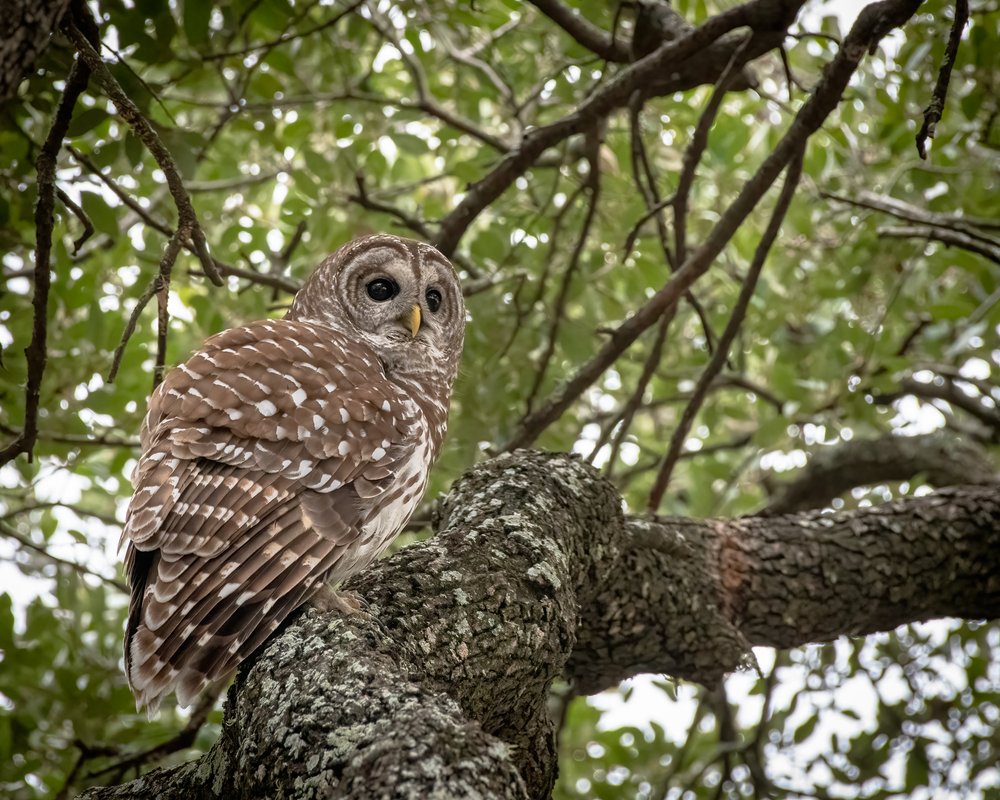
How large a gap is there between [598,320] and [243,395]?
2.12 meters

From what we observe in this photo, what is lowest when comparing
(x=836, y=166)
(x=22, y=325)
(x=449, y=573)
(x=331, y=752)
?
(x=331, y=752)

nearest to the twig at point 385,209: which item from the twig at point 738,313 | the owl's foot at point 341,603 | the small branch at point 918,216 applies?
the twig at point 738,313

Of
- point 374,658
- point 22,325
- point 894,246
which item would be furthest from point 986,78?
point 22,325

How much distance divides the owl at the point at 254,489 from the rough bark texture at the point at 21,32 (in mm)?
1131

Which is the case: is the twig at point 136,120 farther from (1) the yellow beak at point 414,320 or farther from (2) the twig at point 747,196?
(2) the twig at point 747,196

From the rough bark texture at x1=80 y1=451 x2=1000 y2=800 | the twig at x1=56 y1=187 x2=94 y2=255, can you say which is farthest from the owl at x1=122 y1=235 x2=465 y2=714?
the twig at x1=56 y1=187 x2=94 y2=255

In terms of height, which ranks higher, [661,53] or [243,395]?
[661,53]

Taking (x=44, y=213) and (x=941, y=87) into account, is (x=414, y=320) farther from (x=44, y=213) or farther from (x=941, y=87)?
(x=941, y=87)

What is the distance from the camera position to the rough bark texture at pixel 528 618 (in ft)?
5.18

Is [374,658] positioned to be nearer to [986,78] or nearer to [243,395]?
[243,395]

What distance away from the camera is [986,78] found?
3.59m

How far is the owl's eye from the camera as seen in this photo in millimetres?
3533

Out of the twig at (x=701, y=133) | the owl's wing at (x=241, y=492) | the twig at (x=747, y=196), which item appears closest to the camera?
the owl's wing at (x=241, y=492)

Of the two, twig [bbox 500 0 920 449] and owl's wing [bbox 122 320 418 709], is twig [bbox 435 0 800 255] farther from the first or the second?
owl's wing [bbox 122 320 418 709]
